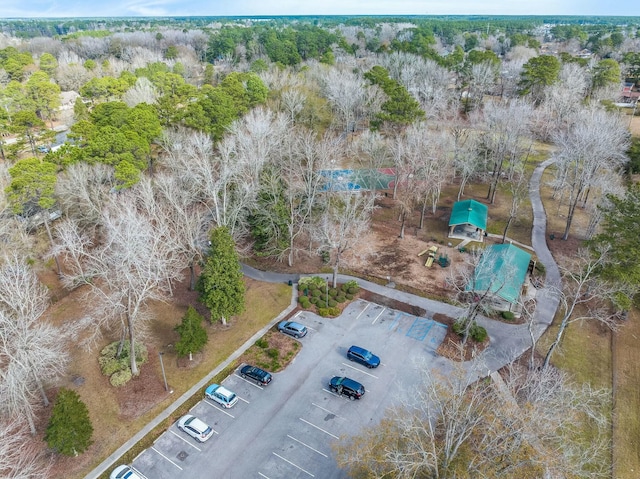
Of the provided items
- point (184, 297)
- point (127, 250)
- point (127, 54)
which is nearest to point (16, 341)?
point (127, 250)

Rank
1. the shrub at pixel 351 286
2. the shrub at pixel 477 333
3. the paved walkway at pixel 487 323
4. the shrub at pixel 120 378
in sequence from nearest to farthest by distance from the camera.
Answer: the paved walkway at pixel 487 323
the shrub at pixel 120 378
the shrub at pixel 477 333
the shrub at pixel 351 286

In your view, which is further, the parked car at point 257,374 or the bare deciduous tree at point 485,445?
the parked car at point 257,374

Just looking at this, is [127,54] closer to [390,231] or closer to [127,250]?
[390,231]

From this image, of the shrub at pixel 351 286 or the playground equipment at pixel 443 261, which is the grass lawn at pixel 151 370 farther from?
the playground equipment at pixel 443 261

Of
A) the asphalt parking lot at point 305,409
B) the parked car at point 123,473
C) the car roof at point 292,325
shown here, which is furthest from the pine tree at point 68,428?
the car roof at point 292,325

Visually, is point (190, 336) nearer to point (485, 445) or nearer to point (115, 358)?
point (115, 358)
